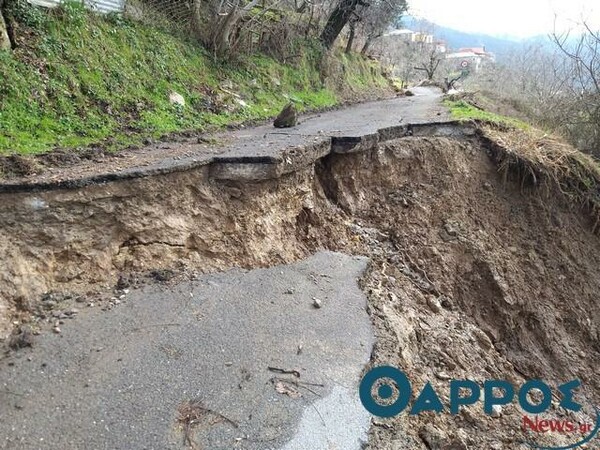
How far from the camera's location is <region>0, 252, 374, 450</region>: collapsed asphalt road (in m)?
3.57

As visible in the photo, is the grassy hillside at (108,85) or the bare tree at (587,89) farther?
the bare tree at (587,89)

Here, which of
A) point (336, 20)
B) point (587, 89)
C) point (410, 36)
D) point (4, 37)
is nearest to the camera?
point (4, 37)

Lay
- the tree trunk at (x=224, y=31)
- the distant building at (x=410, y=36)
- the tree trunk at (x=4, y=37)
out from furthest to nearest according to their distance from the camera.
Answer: the distant building at (x=410, y=36)
the tree trunk at (x=224, y=31)
the tree trunk at (x=4, y=37)

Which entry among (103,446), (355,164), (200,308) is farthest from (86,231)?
(355,164)

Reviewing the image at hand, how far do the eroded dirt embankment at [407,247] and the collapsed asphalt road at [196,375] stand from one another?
457mm

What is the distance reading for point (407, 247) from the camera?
801 cm

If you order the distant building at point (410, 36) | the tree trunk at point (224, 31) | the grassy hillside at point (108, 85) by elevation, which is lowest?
the grassy hillside at point (108, 85)

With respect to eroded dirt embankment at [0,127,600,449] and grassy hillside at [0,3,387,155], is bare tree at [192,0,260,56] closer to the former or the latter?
grassy hillside at [0,3,387,155]

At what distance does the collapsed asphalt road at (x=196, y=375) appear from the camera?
3.57 m

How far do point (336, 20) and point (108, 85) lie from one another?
40.1ft

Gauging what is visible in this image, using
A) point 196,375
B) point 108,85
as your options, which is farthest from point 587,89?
point 196,375

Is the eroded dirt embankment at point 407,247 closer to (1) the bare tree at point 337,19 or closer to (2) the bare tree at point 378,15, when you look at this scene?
(1) the bare tree at point 337,19

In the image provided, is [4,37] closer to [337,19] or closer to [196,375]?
[196,375]

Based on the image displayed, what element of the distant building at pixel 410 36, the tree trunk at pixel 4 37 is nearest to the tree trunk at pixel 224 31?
the tree trunk at pixel 4 37
